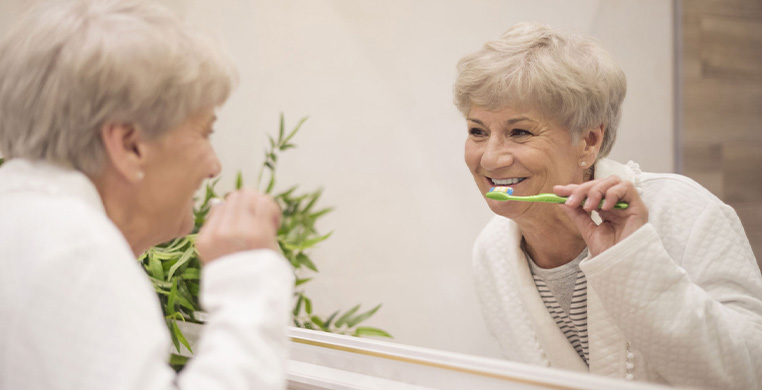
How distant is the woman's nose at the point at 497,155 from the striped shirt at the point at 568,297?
0.24 metres

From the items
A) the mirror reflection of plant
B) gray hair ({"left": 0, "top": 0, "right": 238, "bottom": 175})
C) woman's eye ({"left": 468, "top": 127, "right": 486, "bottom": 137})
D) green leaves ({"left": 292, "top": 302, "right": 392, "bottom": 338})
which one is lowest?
green leaves ({"left": 292, "top": 302, "right": 392, "bottom": 338})

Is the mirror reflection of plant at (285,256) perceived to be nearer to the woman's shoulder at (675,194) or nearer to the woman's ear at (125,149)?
the woman's ear at (125,149)

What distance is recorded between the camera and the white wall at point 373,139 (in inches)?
67.2

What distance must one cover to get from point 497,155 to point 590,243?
24 centimetres

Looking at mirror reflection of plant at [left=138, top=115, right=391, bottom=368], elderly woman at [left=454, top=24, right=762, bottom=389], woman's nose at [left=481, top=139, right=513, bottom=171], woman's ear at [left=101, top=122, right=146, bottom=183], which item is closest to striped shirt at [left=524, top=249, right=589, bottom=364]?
elderly woman at [left=454, top=24, right=762, bottom=389]

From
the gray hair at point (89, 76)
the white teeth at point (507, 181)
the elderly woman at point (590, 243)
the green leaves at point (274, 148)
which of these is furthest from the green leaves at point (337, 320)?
the gray hair at point (89, 76)

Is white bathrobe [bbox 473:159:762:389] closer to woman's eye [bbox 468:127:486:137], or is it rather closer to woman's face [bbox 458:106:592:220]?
woman's face [bbox 458:106:592:220]

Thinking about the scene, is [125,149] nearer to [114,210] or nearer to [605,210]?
[114,210]

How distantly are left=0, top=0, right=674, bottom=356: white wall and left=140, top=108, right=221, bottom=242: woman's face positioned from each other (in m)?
0.91

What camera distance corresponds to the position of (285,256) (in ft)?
5.90

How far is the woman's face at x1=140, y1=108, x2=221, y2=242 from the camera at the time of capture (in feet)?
2.36

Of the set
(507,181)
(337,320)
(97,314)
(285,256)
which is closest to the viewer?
(97,314)

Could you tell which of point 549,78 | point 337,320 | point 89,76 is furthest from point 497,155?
point 337,320

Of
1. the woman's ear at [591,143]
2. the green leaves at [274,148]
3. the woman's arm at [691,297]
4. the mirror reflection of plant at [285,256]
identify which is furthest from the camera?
the green leaves at [274,148]
